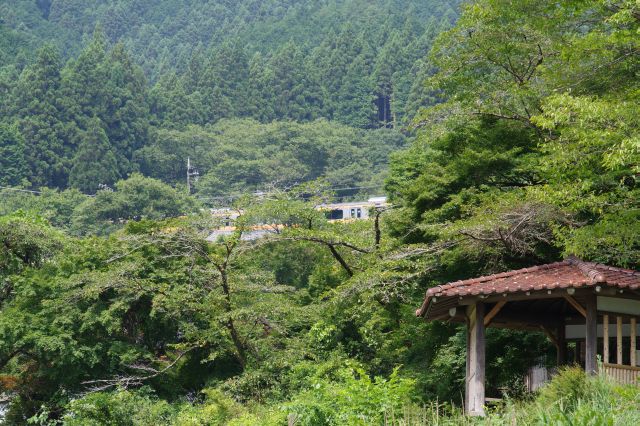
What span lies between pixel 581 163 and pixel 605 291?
2307 mm

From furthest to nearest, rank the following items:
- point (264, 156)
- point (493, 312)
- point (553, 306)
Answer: point (264, 156) < point (553, 306) < point (493, 312)

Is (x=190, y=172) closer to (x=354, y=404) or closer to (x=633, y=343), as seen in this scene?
(x=354, y=404)

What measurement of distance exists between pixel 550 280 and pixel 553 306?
2.89 meters

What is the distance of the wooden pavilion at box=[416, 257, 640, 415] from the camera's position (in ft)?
36.1

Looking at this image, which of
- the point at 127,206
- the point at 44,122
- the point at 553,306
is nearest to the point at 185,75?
the point at 44,122

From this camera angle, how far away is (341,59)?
10225 cm

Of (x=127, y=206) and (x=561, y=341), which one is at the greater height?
(x=127, y=206)

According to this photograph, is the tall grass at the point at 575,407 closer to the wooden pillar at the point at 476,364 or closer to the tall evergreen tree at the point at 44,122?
the wooden pillar at the point at 476,364

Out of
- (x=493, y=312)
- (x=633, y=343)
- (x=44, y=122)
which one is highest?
(x=44, y=122)

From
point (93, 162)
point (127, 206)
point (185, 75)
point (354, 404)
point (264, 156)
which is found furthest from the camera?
point (185, 75)

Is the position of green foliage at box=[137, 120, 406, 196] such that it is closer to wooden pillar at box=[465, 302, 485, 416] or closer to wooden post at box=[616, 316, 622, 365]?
wooden pillar at box=[465, 302, 485, 416]

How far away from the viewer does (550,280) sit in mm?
11305

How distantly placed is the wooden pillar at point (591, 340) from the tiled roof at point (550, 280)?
0.42m

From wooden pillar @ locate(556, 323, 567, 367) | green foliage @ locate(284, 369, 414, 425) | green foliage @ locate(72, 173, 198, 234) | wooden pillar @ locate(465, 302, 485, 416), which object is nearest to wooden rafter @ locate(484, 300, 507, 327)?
wooden pillar @ locate(465, 302, 485, 416)
